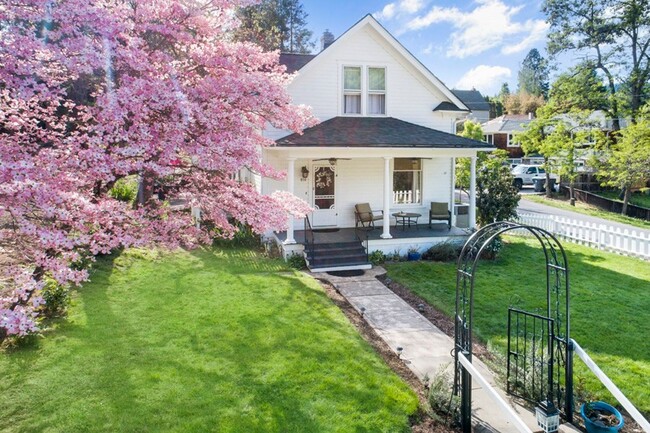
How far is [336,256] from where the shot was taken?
1270 cm

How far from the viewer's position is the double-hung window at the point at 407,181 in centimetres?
1644

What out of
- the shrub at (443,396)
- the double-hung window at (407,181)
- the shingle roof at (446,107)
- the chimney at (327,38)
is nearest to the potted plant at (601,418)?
the shrub at (443,396)

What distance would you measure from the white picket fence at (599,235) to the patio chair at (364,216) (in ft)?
22.0

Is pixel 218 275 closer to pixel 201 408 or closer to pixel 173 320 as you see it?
pixel 173 320

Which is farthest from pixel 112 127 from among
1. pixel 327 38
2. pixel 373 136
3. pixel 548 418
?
pixel 327 38

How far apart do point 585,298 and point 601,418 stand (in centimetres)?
571

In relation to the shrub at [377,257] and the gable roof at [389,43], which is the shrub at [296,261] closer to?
the shrub at [377,257]

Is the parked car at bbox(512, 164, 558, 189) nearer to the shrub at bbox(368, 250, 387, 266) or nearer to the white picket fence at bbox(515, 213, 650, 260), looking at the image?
the white picket fence at bbox(515, 213, 650, 260)

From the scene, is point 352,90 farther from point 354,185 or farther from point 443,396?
point 443,396

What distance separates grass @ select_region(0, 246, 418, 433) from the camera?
5.23m

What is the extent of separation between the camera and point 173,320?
27.2 feet

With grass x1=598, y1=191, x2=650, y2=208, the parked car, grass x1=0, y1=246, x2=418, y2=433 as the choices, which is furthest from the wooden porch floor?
the parked car

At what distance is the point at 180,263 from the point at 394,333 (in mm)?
7282

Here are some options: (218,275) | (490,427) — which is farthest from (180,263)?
(490,427)
